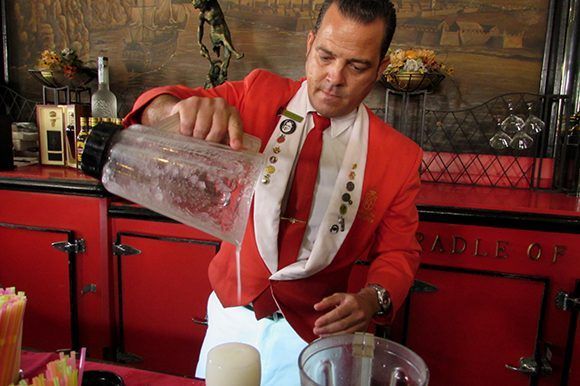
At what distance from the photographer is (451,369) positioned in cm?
179

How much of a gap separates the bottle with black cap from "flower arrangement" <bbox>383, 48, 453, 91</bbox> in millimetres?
1364

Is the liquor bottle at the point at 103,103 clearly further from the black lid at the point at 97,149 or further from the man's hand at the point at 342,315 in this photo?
the man's hand at the point at 342,315

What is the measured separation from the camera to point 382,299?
1.10 m

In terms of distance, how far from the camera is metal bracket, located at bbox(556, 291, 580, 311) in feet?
5.27

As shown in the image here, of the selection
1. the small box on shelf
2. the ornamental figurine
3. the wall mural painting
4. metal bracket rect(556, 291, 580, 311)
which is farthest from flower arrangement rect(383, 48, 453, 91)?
the small box on shelf

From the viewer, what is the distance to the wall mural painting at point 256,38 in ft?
6.90

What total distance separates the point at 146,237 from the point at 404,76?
1326 mm

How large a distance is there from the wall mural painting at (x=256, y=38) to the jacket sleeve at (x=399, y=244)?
3.65 ft

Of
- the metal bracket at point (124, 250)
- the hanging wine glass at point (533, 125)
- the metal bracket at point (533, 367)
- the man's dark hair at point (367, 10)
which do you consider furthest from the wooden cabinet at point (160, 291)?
the hanging wine glass at point (533, 125)

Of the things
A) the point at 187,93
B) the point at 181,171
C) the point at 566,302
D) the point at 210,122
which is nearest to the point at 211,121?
the point at 210,122

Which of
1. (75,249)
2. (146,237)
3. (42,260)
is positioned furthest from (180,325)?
(42,260)

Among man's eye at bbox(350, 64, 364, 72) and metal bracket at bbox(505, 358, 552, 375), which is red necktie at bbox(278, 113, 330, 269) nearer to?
man's eye at bbox(350, 64, 364, 72)

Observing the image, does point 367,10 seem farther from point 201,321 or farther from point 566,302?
point 201,321

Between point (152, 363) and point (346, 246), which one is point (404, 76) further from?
point (152, 363)
